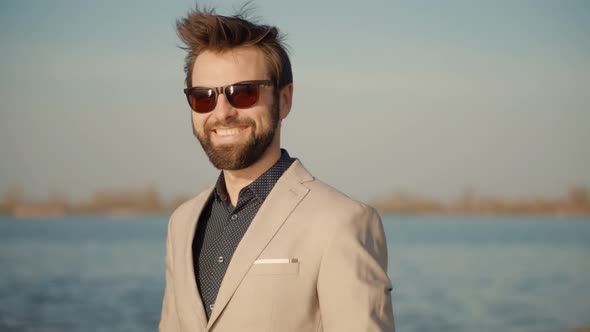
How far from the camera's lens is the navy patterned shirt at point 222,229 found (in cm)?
262

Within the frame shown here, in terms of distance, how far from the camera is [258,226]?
8.37ft

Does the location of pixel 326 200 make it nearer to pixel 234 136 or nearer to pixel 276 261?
pixel 276 261

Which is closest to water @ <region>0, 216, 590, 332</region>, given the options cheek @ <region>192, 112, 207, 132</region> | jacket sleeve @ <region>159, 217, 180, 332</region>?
jacket sleeve @ <region>159, 217, 180, 332</region>

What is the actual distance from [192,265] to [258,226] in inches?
10.8

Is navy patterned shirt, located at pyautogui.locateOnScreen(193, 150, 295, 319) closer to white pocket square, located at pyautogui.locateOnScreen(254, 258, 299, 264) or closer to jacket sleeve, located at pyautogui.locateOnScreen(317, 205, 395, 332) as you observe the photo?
white pocket square, located at pyautogui.locateOnScreen(254, 258, 299, 264)

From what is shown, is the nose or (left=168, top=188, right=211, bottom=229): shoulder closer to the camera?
the nose

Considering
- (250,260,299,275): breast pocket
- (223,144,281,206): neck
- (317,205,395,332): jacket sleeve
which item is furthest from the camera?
(223,144,281,206): neck

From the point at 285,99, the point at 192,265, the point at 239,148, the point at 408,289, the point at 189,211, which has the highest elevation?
the point at 285,99

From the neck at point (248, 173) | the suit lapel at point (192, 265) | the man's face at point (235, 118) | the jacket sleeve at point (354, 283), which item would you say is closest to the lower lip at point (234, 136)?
the man's face at point (235, 118)

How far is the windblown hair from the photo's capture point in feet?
8.52

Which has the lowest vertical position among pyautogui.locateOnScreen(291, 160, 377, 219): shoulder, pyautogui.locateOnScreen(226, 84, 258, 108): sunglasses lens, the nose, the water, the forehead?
the water

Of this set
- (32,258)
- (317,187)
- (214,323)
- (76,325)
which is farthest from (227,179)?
(32,258)

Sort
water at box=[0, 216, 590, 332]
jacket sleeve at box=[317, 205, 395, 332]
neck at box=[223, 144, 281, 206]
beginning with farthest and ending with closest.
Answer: water at box=[0, 216, 590, 332] → neck at box=[223, 144, 281, 206] → jacket sleeve at box=[317, 205, 395, 332]

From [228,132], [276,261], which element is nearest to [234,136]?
[228,132]
